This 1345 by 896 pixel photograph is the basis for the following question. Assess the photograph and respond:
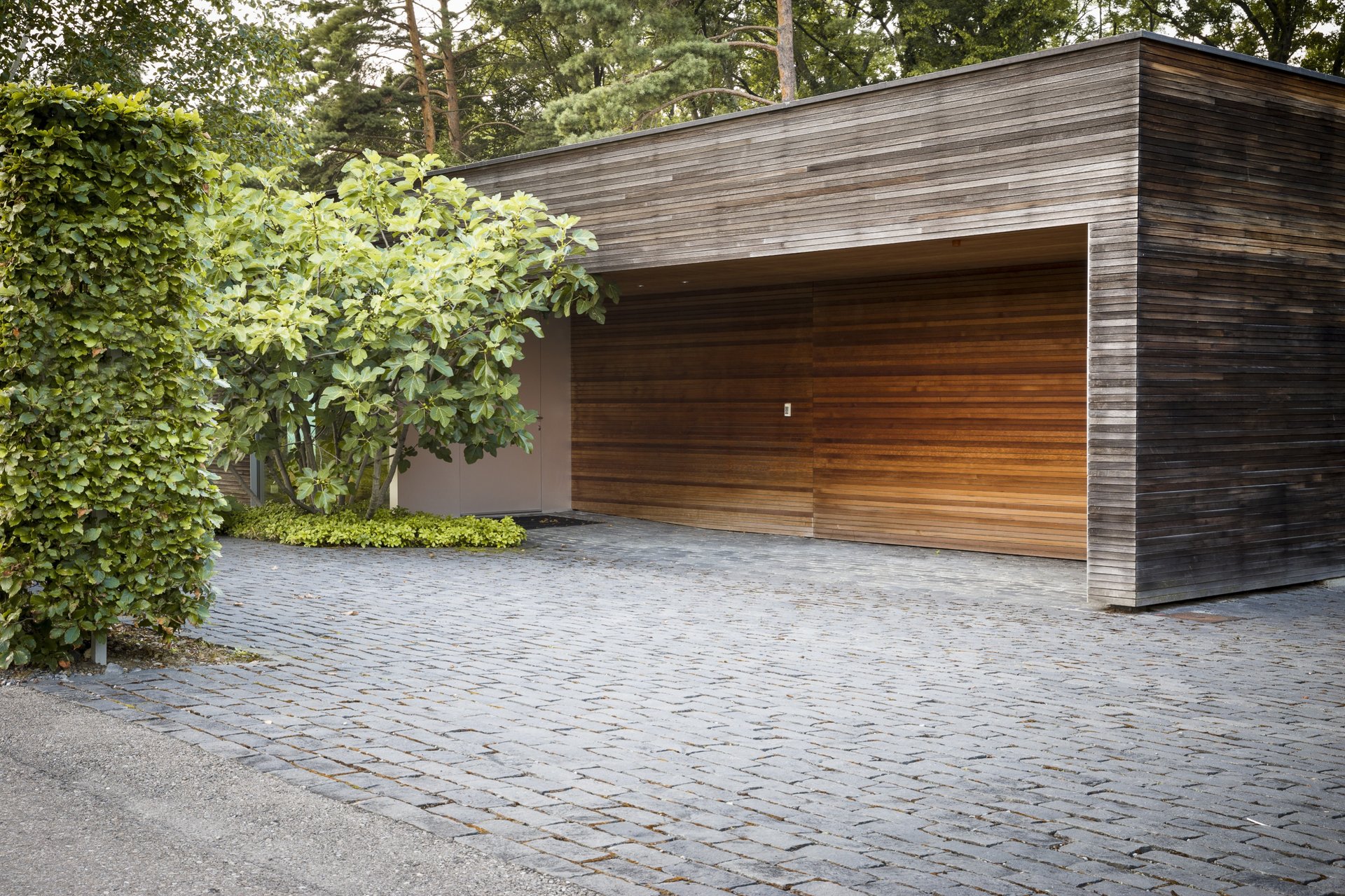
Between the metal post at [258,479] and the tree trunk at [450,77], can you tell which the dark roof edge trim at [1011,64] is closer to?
the metal post at [258,479]

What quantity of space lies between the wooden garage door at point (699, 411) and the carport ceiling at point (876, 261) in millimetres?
604

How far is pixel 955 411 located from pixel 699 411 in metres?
3.54

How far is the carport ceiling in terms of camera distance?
10.0m

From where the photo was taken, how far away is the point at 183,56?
1791 centimetres

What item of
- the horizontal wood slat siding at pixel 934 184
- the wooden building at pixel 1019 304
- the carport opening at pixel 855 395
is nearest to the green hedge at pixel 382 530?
the wooden building at pixel 1019 304

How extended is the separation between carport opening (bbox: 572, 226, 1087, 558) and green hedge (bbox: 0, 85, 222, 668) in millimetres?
5603

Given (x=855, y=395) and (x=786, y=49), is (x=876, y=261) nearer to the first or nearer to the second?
(x=855, y=395)

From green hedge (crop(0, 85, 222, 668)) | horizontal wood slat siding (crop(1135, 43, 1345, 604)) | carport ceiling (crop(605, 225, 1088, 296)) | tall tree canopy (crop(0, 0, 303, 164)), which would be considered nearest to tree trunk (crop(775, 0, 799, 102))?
tall tree canopy (crop(0, 0, 303, 164))

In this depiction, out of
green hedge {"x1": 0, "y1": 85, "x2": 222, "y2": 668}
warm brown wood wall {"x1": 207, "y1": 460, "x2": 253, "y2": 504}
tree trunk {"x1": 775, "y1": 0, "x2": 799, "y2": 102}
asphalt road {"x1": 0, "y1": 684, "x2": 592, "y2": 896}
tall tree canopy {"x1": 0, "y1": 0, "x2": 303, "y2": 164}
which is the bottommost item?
asphalt road {"x1": 0, "y1": 684, "x2": 592, "y2": 896}

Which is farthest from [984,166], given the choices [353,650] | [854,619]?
[353,650]

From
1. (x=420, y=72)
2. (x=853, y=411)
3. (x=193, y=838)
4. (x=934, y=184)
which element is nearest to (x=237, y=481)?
(x=853, y=411)

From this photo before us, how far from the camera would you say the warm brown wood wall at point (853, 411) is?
38.8 ft

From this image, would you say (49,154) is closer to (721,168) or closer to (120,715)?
(120,715)

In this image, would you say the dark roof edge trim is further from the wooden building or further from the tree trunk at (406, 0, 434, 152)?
the tree trunk at (406, 0, 434, 152)
